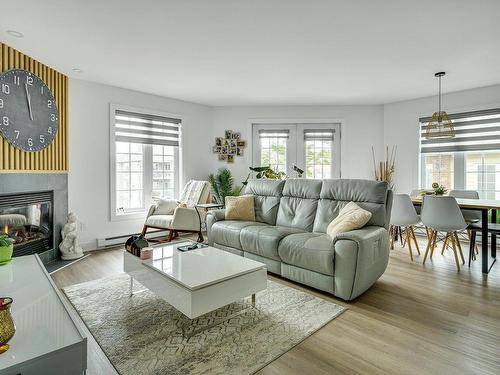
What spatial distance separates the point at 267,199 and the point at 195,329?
2.23 metres

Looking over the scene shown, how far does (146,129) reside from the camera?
4.80m

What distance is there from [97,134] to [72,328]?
355 centimetres

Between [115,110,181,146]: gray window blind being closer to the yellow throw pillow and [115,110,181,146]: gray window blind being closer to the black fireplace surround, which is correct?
the black fireplace surround

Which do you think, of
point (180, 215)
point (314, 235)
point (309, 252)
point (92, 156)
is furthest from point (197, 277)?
point (92, 156)

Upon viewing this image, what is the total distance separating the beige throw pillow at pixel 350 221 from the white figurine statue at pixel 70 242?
3256mm

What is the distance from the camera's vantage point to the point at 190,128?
5.43 m

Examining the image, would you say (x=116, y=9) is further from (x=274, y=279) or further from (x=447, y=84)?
(x=447, y=84)

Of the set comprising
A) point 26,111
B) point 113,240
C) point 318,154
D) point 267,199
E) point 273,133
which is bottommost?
point 113,240

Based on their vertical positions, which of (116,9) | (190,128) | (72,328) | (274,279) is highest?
(116,9)

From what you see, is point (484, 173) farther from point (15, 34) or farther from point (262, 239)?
point (15, 34)

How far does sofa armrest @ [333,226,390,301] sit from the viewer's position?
7.83 ft

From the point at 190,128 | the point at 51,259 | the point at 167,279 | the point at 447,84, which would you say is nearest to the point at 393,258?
the point at 447,84

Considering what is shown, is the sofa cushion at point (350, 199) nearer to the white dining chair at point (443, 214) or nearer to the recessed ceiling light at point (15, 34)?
the white dining chair at point (443, 214)

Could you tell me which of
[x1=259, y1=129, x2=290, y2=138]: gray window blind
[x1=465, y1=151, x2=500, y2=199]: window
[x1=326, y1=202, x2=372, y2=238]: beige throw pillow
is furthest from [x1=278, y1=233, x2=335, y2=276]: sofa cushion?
[x1=465, y1=151, x2=500, y2=199]: window
